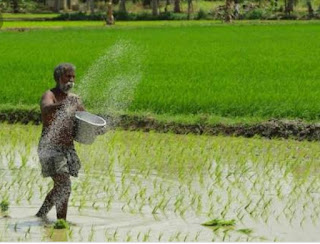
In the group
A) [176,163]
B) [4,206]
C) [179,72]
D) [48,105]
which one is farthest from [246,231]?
[179,72]

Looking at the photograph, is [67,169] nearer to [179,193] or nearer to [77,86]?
[179,193]

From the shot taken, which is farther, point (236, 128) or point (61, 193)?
point (236, 128)

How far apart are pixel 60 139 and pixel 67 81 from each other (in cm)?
32

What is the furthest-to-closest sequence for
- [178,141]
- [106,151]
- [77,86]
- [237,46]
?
[237,46] → [77,86] → [178,141] → [106,151]

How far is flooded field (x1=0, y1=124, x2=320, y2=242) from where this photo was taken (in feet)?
17.6

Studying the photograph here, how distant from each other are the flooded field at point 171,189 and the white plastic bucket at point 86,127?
469mm

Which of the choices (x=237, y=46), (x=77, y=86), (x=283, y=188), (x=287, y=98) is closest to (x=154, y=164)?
(x=283, y=188)

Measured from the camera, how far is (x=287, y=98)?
34.7ft

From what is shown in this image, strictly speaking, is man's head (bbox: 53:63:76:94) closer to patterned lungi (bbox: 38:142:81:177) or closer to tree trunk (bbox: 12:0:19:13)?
patterned lungi (bbox: 38:142:81:177)

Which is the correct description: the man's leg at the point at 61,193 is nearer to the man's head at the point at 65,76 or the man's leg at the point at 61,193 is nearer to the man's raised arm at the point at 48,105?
the man's raised arm at the point at 48,105

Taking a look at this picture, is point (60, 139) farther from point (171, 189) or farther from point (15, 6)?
point (15, 6)

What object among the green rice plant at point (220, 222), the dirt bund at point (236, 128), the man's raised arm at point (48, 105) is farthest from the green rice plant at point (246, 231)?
the dirt bund at point (236, 128)

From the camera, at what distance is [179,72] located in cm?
1409

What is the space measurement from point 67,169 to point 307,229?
1327mm
